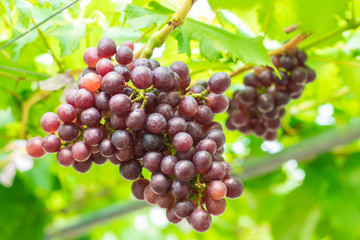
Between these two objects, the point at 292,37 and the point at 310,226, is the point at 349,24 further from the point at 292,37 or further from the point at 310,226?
the point at 310,226

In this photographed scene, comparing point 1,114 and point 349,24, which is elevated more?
point 349,24

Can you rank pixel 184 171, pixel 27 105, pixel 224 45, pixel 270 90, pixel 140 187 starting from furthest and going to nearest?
pixel 27 105 → pixel 270 90 → pixel 224 45 → pixel 140 187 → pixel 184 171

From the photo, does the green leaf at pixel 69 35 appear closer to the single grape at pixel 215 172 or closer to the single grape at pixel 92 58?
the single grape at pixel 92 58

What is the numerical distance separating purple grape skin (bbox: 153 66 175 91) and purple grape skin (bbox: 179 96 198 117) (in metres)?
0.04

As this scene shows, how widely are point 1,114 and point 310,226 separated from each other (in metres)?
1.35

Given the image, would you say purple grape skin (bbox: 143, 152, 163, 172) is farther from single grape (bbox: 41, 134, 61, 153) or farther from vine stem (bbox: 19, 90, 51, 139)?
vine stem (bbox: 19, 90, 51, 139)

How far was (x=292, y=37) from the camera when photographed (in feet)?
3.60

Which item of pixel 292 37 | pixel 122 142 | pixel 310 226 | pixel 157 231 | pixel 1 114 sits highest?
pixel 122 142

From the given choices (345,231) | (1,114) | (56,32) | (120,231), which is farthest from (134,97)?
(120,231)

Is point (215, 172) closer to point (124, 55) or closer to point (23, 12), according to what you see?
point (124, 55)

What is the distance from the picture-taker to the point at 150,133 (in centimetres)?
67

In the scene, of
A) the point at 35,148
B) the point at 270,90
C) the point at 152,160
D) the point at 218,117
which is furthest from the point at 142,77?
the point at 218,117

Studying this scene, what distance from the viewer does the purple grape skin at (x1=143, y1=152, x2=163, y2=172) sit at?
662 mm

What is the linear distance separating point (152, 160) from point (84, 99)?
0.15 metres
